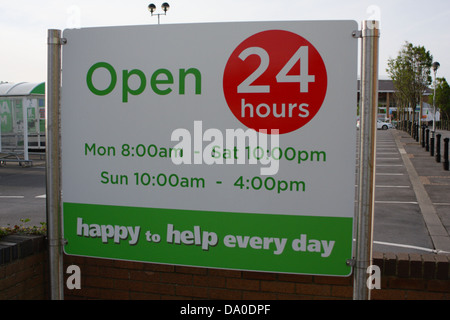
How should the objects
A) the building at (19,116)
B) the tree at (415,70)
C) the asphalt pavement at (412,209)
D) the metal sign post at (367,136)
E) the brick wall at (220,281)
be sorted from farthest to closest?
1. the tree at (415,70)
2. the building at (19,116)
3. the asphalt pavement at (412,209)
4. the brick wall at (220,281)
5. the metal sign post at (367,136)

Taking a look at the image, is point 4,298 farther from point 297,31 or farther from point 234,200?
point 297,31

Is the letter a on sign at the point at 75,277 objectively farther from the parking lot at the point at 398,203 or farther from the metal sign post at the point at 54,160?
the parking lot at the point at 398,203

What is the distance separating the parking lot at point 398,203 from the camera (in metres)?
7.57

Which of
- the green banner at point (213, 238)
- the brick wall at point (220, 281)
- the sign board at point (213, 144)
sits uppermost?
the sign board at point (213, 144)

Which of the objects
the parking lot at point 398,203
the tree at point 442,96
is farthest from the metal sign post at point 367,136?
the tree at point 442,96

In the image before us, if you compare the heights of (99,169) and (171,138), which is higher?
(171,138)

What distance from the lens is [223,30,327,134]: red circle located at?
2.23 m

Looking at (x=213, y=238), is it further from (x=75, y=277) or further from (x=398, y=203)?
(x=398, y=203)

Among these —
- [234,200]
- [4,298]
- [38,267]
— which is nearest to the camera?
[234,200]

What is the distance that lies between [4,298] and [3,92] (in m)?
20.2

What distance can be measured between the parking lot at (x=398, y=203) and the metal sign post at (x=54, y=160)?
13.5ft

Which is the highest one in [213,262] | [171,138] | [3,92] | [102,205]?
[3,92]
